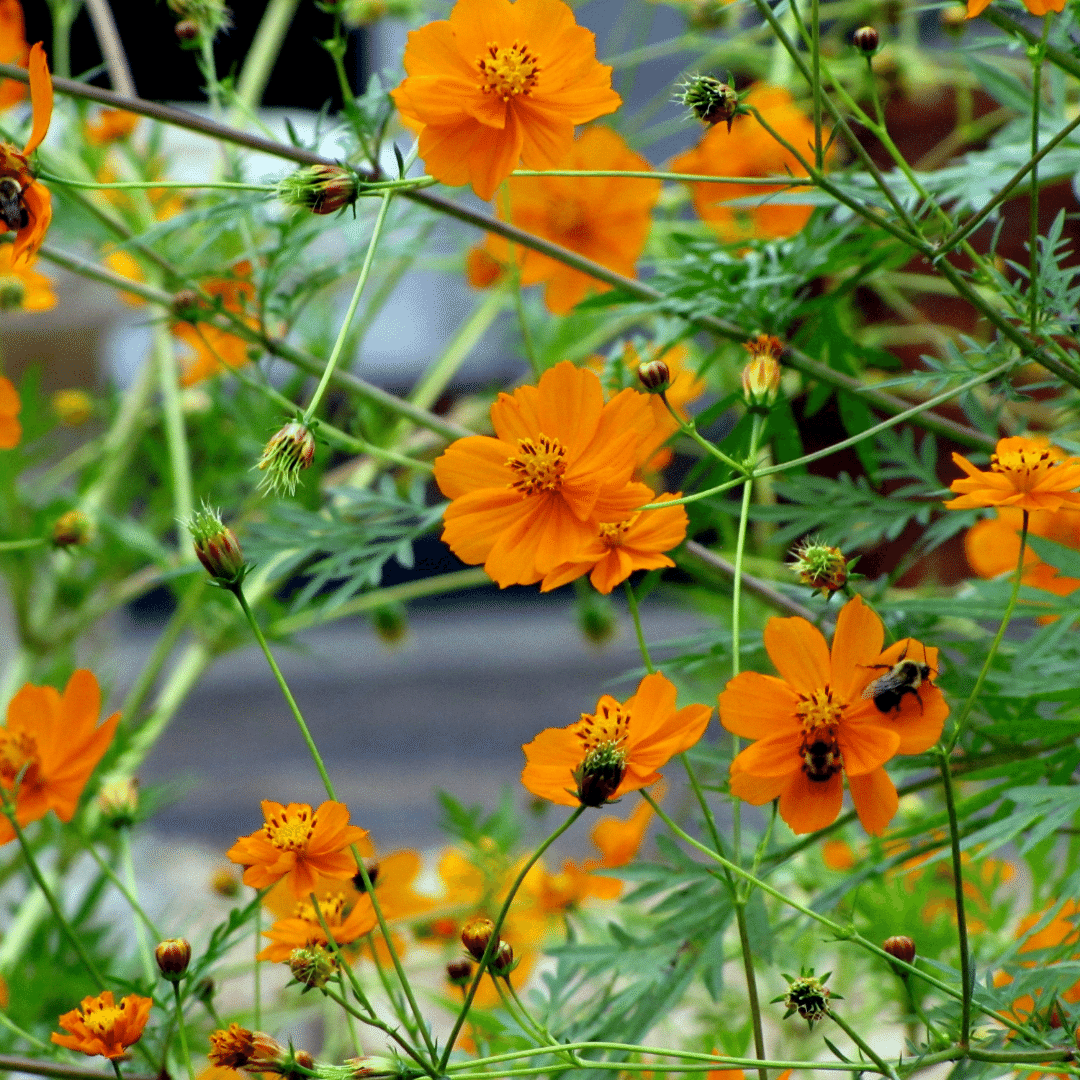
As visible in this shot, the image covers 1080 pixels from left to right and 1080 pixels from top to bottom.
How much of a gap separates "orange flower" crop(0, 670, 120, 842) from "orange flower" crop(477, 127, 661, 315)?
0.27 meters

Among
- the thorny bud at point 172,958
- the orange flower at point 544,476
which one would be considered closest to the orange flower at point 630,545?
the orange flower at point 544,476

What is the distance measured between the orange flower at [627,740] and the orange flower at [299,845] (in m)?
0.04

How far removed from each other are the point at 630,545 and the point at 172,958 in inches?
5.4

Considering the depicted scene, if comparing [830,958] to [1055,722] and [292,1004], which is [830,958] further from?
[1055,722]

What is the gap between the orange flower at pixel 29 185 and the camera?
10.3 inches

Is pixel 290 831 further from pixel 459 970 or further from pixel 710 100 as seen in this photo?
pixel 710 100

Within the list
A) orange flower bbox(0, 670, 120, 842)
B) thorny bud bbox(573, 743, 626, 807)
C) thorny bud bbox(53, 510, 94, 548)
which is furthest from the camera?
thorny bud bbox(53, 510, 94, 548)

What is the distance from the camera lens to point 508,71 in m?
0.28

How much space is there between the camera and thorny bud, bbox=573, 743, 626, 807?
23cm

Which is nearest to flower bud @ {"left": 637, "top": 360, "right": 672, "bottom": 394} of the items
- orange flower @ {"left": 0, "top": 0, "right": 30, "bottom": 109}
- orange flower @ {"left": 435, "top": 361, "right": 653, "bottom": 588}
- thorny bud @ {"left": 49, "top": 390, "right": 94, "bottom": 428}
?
orange flower @ {"left": 435, "top": 361, "right": 653, "bottom": 588}

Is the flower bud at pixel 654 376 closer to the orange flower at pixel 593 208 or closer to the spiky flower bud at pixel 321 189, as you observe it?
the spiky flower bud at pixel 321 189

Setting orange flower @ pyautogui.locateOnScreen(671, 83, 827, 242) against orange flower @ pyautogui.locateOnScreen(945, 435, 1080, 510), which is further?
orange flower @ pyautogui.locateOnScreen(671, 83, 827, 242)

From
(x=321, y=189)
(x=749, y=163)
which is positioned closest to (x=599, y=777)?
(x=321, y=189)

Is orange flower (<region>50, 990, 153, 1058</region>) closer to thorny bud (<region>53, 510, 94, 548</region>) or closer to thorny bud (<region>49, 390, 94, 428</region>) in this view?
thorny bud (<region>53, 510, 94, 548</region>)
